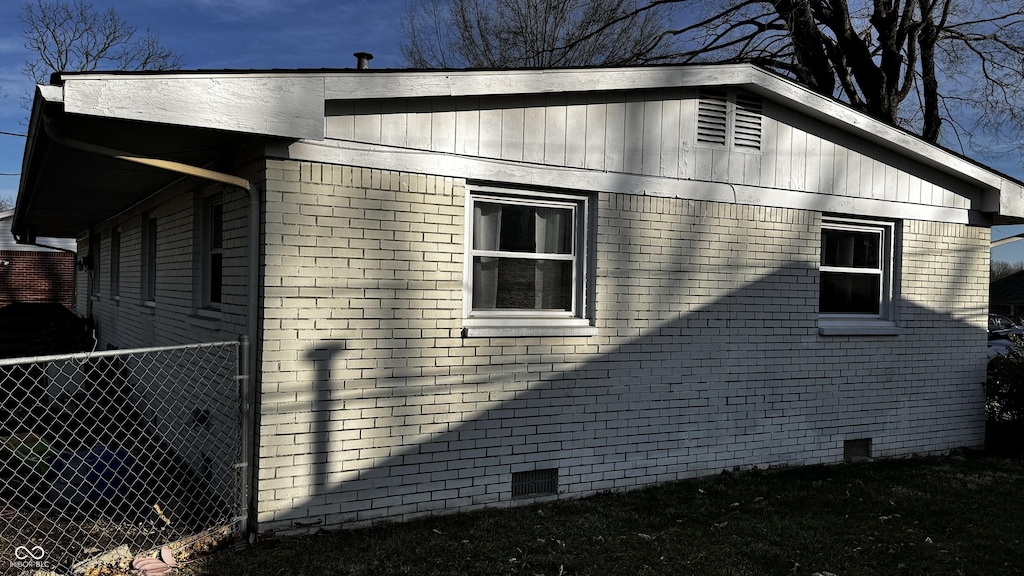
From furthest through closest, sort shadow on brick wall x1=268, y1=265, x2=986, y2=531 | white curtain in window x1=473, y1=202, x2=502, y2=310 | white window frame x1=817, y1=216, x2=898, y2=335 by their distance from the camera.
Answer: white window frame x1=817, y1=216, x2=898, y2=335
white curtain in window x1=473, y1=202, x2=502, y2=310
shadow on brick wall x1=268, y1=265, x2=986, y2=531

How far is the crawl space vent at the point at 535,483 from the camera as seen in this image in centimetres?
586

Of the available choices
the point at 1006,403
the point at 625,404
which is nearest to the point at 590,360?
the point at 625,404

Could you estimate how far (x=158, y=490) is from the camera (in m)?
6.02

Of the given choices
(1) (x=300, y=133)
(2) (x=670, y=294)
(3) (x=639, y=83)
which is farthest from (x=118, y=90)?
(2) (x=670, y=294)

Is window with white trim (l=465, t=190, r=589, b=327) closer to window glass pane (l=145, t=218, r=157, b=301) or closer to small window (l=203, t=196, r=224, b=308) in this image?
small window (l=203, t=196, r=224, b=308)

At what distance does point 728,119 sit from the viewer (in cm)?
671

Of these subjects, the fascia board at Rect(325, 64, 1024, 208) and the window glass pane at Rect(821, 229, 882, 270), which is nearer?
the fascia board at Rect(325, 64, 1024, 208)

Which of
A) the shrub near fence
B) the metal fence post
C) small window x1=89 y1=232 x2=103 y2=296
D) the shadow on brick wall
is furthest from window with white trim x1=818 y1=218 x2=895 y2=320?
small window x1=89 y1=232 x2=103 y2=296

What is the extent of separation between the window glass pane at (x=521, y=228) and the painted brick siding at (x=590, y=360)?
0.28 meters

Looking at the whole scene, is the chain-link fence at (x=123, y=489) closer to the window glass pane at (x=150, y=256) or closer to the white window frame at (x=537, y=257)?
the white window frame at (x=537, y=257)

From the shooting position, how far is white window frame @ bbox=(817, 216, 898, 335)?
737cm

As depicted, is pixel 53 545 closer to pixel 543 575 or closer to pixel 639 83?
pixel 543 575

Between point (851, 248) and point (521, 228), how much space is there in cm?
401

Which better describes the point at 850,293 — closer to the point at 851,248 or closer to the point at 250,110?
the point at 851,248
